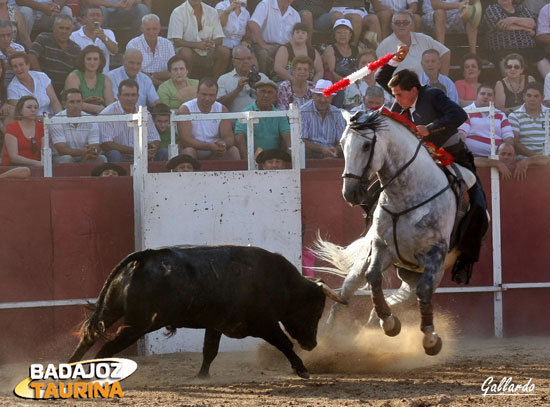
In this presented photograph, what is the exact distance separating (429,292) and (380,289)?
0.35 metres

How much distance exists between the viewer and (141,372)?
7.69m

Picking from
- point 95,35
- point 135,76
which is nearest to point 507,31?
point 135,76

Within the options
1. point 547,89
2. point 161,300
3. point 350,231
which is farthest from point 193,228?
point 547,89

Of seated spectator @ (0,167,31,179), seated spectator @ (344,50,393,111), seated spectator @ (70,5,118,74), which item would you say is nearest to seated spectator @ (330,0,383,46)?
seated spectator @ (344,50,393,111)

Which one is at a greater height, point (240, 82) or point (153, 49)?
point (153, 49)

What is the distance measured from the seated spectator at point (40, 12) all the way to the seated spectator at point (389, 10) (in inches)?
159

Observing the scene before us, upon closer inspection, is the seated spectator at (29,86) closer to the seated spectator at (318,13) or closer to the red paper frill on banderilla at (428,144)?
the seated spectator at (318,13)

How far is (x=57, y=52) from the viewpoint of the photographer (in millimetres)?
10992

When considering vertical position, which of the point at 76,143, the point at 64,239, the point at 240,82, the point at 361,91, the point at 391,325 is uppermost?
the point at 240,82

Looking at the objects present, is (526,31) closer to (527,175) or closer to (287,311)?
(527,175)

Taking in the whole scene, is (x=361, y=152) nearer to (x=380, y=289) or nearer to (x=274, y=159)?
(x=380, y=289)

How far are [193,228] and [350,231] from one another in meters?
1.64

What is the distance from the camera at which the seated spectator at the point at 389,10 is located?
1262cm

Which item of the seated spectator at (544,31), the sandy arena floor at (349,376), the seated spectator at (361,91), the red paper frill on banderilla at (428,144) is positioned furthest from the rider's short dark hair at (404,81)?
the seated spectator at (544,31)
